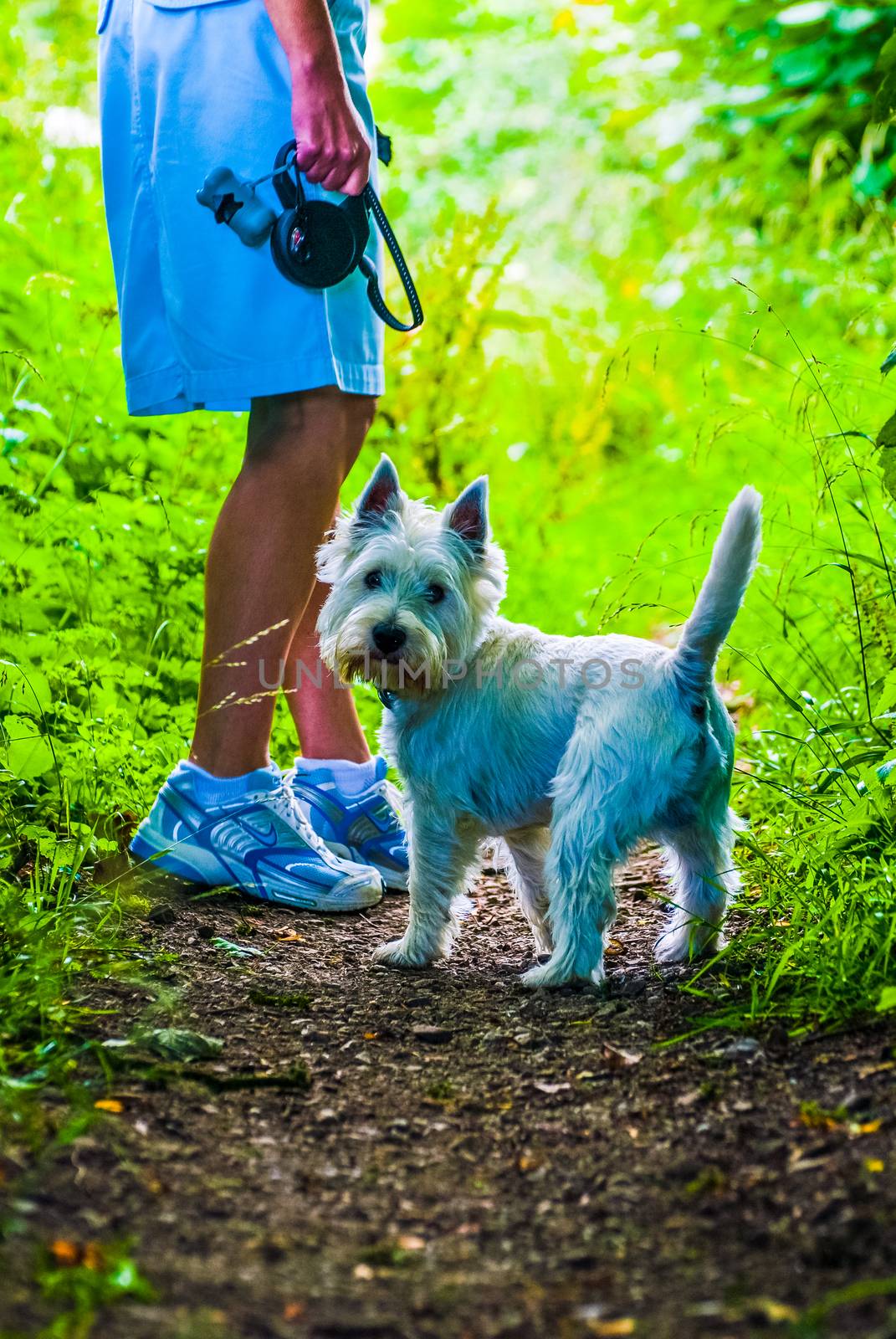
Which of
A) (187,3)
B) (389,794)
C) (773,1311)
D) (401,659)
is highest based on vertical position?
(187,3)

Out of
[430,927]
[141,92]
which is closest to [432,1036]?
[430,927]

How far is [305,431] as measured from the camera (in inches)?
119

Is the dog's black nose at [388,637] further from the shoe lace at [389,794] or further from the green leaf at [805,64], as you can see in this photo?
the green leaf at [805,64]

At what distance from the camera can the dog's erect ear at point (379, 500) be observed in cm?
287

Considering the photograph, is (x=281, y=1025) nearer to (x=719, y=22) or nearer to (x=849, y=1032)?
(x=849, y=1032)

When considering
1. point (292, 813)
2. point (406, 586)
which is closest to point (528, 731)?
point (406, 586)

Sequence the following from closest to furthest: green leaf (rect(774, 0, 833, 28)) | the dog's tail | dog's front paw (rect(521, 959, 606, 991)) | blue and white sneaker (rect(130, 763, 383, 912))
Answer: the dog's tail < dog's front paw (rect(521, 959, 606, 991)) < blue and white sneaker (rect(130, 763, 383, 912)) < green leaf (rect(774, 0, 833, 28))

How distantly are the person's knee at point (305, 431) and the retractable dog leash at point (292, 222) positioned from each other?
268mm

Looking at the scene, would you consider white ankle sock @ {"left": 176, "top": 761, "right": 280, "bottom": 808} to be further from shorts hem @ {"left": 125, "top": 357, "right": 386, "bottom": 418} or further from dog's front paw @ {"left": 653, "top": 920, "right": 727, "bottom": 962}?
dog's front paw @ {"left": 653, "top": 920, "right": 727, "bottom": 962}

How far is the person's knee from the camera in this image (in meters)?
3.03

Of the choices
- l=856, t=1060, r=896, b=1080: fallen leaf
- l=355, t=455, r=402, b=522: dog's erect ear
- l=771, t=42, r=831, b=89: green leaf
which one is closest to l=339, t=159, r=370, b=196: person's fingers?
l=355, t=455, r=402, b=522: dog's erect ear

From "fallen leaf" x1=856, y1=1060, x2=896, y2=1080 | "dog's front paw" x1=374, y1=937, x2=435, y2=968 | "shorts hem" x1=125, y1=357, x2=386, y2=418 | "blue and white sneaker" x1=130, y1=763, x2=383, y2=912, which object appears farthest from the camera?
"blue and white sneaker" x1=130, y1=763, x2=383, y2=912

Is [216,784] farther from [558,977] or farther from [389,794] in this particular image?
[558,977]

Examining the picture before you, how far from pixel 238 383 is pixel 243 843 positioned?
108 centimetres
